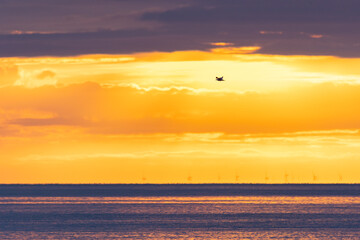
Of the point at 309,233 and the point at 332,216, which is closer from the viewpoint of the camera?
the point at 309,233

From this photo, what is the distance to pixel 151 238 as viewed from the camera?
414 feet

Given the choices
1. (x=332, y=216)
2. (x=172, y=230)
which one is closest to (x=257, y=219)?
(x=332, y=216)

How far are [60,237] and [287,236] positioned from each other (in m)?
32.3

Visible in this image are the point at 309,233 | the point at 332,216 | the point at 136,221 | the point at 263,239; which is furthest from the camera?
the point at 332,216

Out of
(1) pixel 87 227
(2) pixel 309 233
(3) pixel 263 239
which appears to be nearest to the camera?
(3) pixel 263 239

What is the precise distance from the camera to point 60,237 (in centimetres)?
12738

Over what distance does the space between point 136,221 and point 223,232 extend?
31047 mm

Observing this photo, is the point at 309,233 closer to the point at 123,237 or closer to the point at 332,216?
the point at 123,237

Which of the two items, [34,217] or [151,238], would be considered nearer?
[151,238]

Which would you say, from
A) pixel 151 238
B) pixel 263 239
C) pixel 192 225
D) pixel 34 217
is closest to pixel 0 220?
pixel 34 217

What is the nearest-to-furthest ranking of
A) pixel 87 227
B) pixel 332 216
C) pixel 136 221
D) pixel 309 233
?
pixel 309 233
pixel 87 227
pixel 136 221
pixel 332 216

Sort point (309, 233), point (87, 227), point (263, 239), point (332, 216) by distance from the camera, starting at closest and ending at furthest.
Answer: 1. point (263, 239)
2. point (309, 233)
3. point (87, 227)
4. point (332, 216)

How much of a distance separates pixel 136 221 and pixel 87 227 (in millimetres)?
17938

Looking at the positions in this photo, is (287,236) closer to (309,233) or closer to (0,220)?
(309,233)
